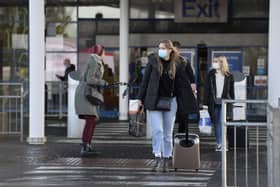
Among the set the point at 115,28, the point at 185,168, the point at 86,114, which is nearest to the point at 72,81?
the point at 86,114

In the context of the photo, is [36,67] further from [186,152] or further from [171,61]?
[186,152]

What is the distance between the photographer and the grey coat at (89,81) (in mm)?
12344

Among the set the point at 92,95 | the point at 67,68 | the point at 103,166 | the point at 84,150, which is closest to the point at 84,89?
the point at 92,95

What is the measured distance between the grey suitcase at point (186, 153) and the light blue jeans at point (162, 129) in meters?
0.12

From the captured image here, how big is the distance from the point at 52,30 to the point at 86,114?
421 inches

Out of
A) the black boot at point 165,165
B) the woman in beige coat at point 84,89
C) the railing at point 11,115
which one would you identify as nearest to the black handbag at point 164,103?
the black boot at point 165,165

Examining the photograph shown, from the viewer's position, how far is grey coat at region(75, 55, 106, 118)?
1234 cm

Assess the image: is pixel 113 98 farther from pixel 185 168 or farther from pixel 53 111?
pixel 185 168

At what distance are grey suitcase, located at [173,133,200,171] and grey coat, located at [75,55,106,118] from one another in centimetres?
225

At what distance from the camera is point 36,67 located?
14055 millimetres

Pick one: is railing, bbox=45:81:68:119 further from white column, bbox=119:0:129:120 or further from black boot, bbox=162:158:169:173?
black boot, bbox=162:158:169:173

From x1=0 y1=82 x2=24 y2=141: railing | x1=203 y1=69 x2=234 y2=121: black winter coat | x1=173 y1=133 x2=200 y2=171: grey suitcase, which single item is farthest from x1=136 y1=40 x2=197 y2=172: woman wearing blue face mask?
x1=0 y1=82 x2=24 y2=141: railing

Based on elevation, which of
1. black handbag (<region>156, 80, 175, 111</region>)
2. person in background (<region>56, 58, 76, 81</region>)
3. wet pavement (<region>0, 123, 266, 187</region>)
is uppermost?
person in background (<region>56, 58, 76, 81</region>)

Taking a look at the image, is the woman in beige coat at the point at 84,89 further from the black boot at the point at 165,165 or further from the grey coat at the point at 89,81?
the black boot at the point at 165,165
